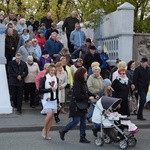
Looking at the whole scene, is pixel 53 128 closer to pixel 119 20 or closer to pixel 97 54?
pixel 97 54

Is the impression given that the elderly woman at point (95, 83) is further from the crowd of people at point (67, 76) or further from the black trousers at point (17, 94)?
the black trousers at point (17, 94)

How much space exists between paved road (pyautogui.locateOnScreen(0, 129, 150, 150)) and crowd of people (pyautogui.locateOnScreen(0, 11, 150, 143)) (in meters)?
0.27

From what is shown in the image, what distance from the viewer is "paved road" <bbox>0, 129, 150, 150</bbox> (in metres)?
10.4

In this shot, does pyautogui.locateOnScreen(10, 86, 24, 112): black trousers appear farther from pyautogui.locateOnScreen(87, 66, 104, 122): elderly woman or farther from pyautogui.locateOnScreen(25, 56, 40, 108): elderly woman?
pyautogui.locateOnScreen(87, 66, 104, 122): elderly woman

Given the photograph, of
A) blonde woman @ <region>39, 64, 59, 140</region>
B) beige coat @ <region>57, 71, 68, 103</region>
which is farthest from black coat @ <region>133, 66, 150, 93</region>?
blonde woman @ <region>39, 64, 59, 140</region>

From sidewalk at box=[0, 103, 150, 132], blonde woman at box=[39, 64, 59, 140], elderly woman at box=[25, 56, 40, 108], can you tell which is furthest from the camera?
elderly woman at box=[25, 56, 40, 108]

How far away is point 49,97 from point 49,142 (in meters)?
1.08

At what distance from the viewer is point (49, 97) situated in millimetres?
11133

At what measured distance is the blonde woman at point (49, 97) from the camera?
11.1m

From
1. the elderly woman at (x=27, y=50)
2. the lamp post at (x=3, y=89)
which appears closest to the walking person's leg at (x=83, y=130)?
the lamp post at (x=3, y=89)

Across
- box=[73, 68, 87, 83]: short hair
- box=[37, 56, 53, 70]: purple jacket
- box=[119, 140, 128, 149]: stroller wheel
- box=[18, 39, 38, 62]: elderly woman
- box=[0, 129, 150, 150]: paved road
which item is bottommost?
box=[0, 129, 150, 150]: paved road

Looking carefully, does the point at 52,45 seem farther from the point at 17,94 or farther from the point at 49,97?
the point at 49,97

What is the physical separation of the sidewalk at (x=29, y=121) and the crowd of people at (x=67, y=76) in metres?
0.29

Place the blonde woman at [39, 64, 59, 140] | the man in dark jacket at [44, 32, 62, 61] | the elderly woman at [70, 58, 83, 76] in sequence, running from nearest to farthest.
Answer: the blonde woman at [39, 64, 59, 140], the elderly woman at [70, 58, 83, 76], the man in dark jacket at [44, 32, 62, 61]
